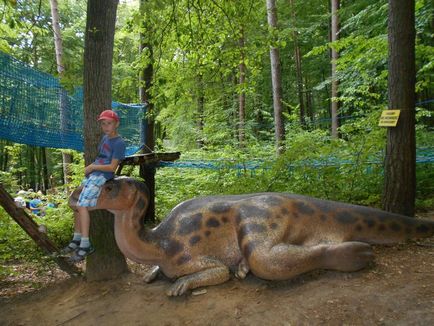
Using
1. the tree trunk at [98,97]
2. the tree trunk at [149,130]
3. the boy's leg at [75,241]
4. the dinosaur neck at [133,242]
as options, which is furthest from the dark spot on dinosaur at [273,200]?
the tree trunk at [149,130]

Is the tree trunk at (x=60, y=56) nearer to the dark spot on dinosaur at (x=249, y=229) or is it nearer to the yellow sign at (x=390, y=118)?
the dark spot on dinosaur at (x=249, y=229)

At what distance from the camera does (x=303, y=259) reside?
128 inches

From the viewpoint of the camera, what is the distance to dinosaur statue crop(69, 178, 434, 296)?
3.34m

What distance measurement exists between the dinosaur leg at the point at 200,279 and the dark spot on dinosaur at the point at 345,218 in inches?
48.3

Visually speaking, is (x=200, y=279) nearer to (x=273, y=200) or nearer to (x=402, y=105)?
(x=273, y=200)

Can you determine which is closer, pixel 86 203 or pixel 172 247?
pixel 86 203

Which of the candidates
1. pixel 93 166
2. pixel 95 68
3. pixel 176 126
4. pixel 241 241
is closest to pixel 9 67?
pixel 95 68

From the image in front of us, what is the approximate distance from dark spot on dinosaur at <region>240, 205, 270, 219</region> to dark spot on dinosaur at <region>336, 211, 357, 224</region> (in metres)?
0.74

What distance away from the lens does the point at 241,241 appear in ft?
11.5

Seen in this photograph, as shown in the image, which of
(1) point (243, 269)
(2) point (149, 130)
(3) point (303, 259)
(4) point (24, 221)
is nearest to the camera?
(3) point (303, 259)

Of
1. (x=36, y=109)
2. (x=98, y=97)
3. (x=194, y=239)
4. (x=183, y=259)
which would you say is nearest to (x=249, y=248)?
(x=194, y=239)

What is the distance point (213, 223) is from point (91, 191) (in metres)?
1.21

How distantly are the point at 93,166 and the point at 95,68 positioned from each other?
114 centimetres

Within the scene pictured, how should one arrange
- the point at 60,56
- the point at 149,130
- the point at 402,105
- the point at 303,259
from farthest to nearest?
the point at 60,56
the point at 149,130
the point at 402,105
the point at 303,259
